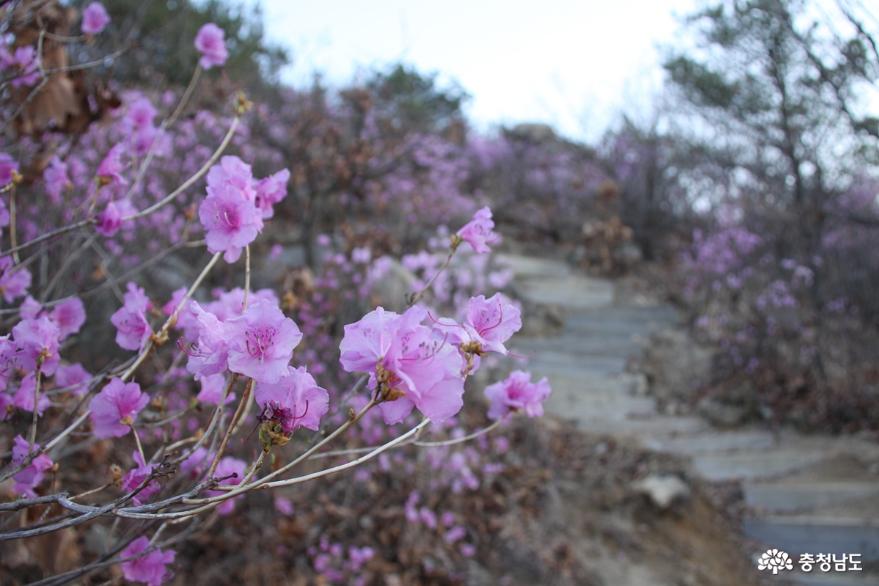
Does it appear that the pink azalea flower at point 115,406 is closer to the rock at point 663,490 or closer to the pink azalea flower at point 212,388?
the pink azalea flower at point 212,388

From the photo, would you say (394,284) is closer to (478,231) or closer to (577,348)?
(577,348)

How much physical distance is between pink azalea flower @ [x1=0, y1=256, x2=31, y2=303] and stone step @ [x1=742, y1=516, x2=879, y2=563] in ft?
13.4

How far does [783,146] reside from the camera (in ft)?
23.3

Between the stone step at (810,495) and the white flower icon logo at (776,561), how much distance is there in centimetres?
67

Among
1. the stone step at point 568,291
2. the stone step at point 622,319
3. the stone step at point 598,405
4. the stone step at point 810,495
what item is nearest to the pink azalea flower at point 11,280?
the stone step at point 810,495

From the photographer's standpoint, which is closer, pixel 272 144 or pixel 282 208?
pixel 272 144

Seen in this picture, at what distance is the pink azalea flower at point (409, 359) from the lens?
790 millimetres

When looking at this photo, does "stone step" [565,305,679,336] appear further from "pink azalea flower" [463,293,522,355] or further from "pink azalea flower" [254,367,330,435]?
"pink azalea flower" [254,367,330,435]

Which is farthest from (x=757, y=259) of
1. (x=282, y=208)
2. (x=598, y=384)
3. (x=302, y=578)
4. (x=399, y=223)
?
(x=302, y=578)

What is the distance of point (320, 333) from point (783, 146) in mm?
5651

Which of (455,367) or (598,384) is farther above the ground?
(455,367)

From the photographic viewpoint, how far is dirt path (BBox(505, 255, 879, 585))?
3.98 m

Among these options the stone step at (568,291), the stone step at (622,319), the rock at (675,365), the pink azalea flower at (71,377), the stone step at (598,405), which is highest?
the pink azalea flower at (71,377)

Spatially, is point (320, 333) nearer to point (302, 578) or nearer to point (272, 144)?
point (302, 578)
